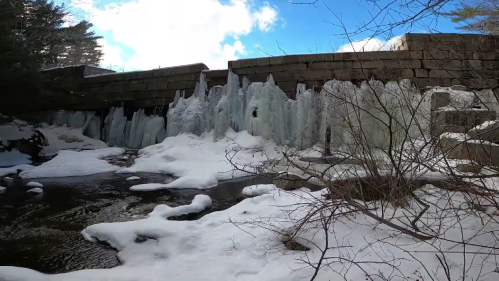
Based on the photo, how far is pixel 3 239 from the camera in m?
3.24

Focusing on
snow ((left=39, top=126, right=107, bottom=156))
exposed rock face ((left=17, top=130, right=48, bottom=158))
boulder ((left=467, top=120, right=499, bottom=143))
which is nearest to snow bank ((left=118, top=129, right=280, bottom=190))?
exposed rock face ((left=17, top=130, right=48, bottom=158))

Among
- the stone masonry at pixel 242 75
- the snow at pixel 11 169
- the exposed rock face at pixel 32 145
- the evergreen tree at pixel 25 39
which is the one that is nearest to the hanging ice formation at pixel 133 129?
the stone masonry at pixel 242 75

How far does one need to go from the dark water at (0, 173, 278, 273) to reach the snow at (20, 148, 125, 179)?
14.3 inches

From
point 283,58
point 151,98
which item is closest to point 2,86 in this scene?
point 151,98

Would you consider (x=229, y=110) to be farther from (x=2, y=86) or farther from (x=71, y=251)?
(x=71, y=251)

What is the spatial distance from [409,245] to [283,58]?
768 cm

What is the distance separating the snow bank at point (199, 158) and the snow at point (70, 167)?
635mm

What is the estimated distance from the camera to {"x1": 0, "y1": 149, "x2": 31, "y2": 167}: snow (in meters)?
7.96

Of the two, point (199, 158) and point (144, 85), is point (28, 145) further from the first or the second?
point (199, 158)

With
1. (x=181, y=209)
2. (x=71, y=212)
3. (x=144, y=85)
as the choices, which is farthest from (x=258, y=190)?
(x=144, y=85)

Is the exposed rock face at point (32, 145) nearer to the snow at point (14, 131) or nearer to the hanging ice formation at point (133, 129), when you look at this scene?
the snow at point (14, 131)

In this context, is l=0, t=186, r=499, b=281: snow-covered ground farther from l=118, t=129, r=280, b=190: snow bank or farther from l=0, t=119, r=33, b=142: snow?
l=0, t=119, r=33, b=142: snow

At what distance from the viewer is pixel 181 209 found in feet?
13.4

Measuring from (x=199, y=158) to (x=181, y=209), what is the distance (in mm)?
3836
